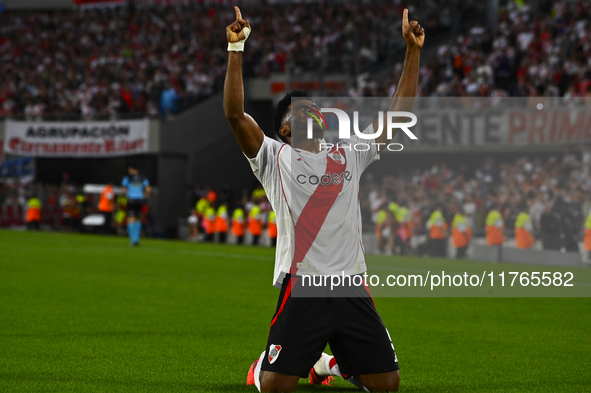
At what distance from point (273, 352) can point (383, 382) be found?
2.28 ft

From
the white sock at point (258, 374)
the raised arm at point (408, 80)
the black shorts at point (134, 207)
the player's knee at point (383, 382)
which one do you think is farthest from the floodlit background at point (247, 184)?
the raised arm at point (408, 80)

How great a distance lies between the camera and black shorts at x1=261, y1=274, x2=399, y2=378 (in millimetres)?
4594

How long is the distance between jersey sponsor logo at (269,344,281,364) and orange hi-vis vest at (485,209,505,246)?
47.6 ft

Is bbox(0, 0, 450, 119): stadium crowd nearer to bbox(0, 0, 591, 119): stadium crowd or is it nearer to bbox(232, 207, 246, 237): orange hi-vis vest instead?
bbox(0, 0, 591, 119): stadium crowd

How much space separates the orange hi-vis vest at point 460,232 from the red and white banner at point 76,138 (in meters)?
13.6

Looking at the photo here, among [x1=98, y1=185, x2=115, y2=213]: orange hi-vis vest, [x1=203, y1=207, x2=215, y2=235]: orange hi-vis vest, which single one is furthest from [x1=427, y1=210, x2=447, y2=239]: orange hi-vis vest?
[x1=98, y1=185, x2=115, y2=213]: orange hi-vis vest

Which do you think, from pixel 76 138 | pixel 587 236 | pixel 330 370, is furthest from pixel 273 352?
pixel 76 138

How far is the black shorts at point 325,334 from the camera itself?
4.59 m

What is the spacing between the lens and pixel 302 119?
4.73 m

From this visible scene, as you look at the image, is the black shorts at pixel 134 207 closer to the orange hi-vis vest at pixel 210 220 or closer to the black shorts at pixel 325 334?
the orange hi-vis vest at pixel 210 220

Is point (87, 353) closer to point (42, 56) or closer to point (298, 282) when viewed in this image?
point (298, 282)

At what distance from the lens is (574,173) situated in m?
18.5

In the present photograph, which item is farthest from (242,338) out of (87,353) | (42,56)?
(42,56)

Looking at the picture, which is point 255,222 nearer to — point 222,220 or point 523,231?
point 222,220
